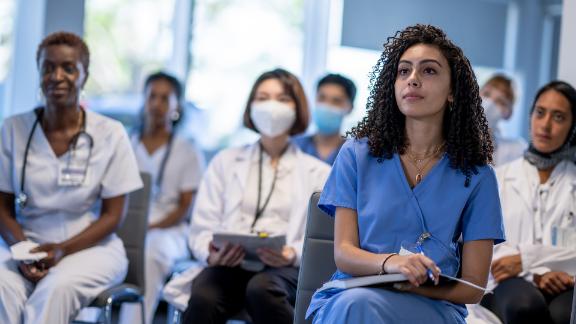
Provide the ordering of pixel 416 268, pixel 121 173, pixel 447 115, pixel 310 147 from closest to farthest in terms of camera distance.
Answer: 1. pixel 416 268
2. pixel 447 115
3. pixel 121 173
4. pixel 310 147

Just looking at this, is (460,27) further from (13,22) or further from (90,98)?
(13,22)

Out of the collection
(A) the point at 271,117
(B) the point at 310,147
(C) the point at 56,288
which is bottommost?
(C) the point at 56,288

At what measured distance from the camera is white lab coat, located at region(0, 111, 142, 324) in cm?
332

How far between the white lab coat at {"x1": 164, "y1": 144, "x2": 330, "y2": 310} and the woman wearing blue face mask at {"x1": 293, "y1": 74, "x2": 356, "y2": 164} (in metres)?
0.83

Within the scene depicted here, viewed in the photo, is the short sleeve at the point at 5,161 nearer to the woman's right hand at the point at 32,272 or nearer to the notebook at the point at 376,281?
the woman's right hand at the point at 32,272

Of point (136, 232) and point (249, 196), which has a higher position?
point (249, 196)

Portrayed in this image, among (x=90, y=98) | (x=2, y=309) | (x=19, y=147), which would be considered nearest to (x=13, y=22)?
(x=90, y=98)

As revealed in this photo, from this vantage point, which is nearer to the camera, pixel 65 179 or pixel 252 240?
pixel 252 240

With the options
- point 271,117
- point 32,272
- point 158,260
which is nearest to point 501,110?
point 271,117

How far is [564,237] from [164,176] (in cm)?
243

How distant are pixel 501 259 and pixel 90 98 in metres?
3.76

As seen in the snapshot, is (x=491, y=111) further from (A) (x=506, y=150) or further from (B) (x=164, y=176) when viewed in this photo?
(B) (x=164, y=176)

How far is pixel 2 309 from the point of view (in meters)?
3.12

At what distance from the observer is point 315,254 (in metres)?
2.85
